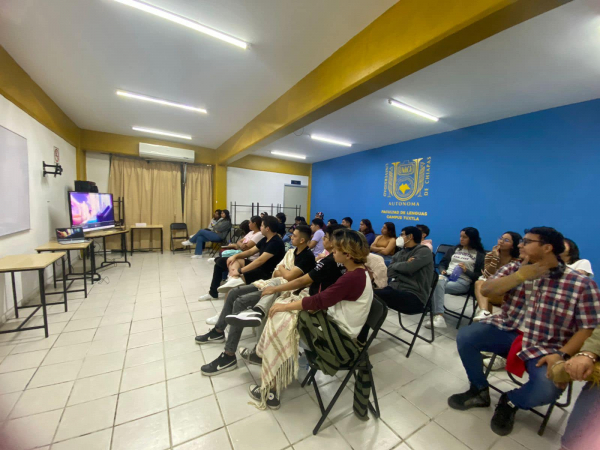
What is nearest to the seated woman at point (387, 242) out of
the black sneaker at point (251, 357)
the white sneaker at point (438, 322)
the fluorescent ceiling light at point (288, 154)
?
the white sneaker at point (438, 322)

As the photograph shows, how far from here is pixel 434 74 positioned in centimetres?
250

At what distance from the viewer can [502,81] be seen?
2.57 meters

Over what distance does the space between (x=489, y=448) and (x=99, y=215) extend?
6076 millimetres

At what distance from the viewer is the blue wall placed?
9.51ft

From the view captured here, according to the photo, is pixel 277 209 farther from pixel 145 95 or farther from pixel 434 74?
pixel 434 74

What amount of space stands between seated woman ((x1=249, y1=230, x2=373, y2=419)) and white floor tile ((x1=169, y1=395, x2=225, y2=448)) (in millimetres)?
269

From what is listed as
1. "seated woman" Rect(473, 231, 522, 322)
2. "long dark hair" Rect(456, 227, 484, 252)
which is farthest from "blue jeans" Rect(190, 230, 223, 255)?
"seated woman" Rect(473, 231, 522, 322)

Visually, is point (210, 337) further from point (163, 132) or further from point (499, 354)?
point (163, 132)

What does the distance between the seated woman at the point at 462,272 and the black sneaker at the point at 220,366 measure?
2207 millimetres

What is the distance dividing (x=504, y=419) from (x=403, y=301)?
0.95 meters

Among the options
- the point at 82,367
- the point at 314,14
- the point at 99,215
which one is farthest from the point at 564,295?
the point at 99,215

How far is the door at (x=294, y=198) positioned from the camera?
26.4ft

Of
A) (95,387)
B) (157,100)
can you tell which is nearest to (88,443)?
(95,387)

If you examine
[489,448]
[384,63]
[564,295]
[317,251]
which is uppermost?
[384,63]
